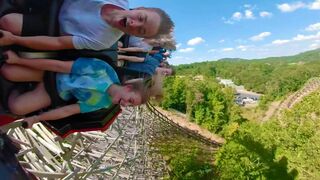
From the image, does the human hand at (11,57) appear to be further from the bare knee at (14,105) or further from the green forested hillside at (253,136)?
the green forested hillside at (253,136)

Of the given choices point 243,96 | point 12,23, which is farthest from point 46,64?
point 243,96

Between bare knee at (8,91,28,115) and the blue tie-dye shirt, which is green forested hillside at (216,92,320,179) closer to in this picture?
the blue tie-dye shirt

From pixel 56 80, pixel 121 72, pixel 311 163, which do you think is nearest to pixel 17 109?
pixel 56 80

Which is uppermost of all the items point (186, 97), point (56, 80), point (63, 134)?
point (56, 80)

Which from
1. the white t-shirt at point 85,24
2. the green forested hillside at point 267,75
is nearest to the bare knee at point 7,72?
the white t-shirt at point 85,24

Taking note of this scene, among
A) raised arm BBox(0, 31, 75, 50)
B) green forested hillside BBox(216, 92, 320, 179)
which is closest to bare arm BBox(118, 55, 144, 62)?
raised arm BBox(0, 31, 75, 50)

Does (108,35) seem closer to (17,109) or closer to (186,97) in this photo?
(17,109)

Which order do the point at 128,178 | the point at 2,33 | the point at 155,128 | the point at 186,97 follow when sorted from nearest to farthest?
the point at 2,33, the point at 128,178, the point at 155,128, the point at 186,97
